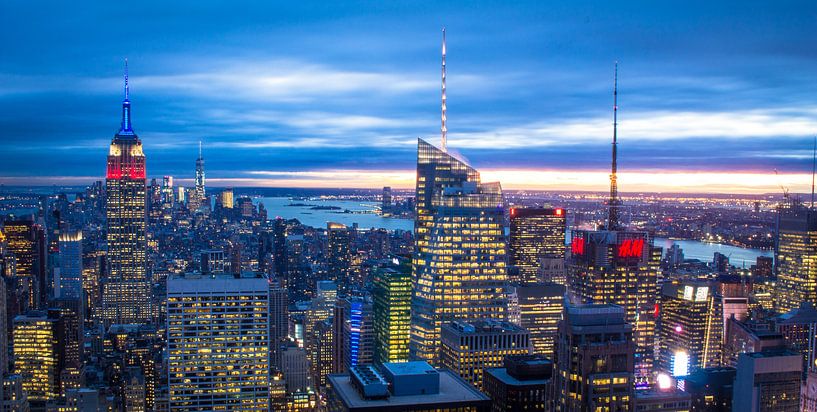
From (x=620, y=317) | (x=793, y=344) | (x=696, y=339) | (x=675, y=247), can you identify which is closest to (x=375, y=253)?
(x=675, y=247)

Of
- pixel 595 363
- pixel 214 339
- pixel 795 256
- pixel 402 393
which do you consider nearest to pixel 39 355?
pixel 214 339

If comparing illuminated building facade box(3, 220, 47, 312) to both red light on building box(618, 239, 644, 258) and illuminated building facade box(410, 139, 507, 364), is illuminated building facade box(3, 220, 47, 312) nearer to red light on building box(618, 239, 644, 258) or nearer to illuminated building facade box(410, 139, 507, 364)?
illuminated building facade box(410, 139, 507, 364)

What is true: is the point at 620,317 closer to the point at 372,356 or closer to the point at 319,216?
the point at 372,356

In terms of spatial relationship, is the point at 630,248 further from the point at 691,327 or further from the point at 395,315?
the point at 395,315

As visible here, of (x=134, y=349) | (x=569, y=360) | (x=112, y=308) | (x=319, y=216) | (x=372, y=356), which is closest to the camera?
(x=569, y=360)

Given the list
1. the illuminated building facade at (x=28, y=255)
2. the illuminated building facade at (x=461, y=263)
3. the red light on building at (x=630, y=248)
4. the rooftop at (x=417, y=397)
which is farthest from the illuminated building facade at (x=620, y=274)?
the illuminated building facade at (x=28, y=255)
